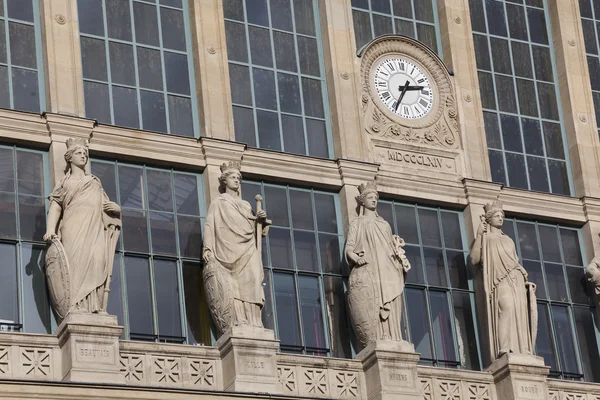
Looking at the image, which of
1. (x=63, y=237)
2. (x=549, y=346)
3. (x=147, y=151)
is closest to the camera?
(x=63, y=237)

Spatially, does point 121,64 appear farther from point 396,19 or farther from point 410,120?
point 396,19

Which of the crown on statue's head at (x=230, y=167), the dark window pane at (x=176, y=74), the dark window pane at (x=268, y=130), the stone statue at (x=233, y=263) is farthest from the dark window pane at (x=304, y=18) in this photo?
the stone statue at (x=233, y=263)

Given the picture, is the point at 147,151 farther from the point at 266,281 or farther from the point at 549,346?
the point at 549,346

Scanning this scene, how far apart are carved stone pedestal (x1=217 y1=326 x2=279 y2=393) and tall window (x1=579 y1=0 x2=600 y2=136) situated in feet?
31.1

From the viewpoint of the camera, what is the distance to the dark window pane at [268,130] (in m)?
32.5

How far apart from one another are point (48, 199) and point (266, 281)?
3820 mm

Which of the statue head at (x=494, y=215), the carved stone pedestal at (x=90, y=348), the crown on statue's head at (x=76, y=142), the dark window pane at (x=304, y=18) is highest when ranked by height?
the dark window pane at (x=304, y=18)

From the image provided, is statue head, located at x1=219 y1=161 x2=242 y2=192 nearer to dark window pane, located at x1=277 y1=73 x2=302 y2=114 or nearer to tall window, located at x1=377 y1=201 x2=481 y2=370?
dark window pane, located at x1=277 y1=73 x2=302 y2=114

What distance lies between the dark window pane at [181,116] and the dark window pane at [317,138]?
215 centimetres

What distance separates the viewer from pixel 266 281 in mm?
31438

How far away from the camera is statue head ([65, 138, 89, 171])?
29.8 m

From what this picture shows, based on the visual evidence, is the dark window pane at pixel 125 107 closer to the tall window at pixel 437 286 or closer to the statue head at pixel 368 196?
the statue head at pixel 368 196

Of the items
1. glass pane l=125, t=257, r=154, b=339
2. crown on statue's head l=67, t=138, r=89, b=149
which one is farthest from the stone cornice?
crown on statue's head l=67, t=138, r=89, b=149

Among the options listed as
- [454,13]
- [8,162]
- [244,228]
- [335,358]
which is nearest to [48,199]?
[8,162]
